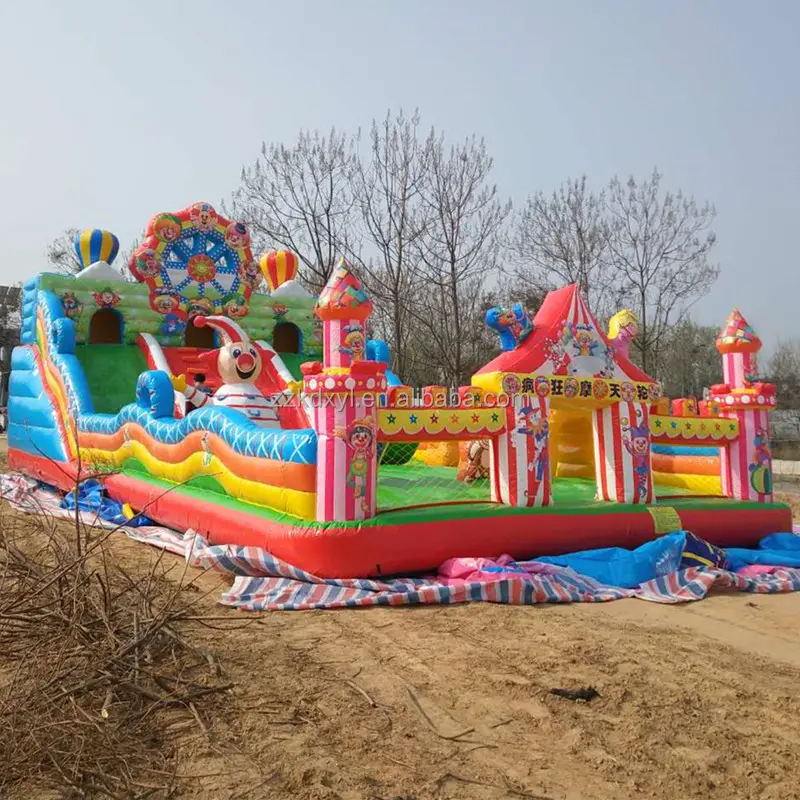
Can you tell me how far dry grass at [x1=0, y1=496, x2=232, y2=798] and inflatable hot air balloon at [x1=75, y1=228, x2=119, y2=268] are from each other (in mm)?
7374

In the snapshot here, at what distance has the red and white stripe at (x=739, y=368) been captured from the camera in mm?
5750

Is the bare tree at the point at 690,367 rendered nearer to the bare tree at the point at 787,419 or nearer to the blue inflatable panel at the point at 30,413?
the bare tree at the point at 787,419

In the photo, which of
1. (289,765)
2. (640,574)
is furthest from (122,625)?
(640,574)

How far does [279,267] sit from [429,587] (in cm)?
722

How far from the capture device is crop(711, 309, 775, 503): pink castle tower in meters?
5.61

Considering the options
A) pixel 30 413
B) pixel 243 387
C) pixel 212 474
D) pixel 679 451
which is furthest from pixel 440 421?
pixel 30 413

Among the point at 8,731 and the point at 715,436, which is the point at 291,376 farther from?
the point at 8,731

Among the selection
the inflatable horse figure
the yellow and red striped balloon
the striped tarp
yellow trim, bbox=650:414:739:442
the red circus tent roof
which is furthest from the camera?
the yellow and red striped balloon

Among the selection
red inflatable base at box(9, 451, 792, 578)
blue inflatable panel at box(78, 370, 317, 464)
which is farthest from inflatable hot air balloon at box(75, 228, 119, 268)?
red inflatable base at box(9, 451, 792, 578)

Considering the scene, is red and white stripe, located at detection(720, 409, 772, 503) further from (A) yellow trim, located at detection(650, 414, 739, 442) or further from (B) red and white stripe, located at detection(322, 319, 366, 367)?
(B) red and white stripe, located at detection(322, 319, 366, 367)

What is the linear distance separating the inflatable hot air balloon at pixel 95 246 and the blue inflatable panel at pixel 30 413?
1363mm

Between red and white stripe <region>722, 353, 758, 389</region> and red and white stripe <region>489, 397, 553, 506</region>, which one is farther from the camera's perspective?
red and white stripe <region>722, 353, 758, 389</region>

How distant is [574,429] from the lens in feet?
23.2

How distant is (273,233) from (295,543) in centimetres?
1170
